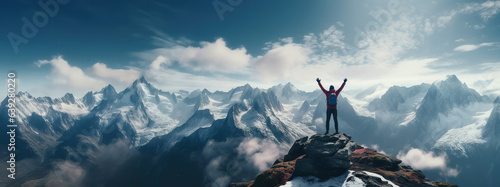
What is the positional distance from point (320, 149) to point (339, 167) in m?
3.94

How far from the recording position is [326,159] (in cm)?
3259

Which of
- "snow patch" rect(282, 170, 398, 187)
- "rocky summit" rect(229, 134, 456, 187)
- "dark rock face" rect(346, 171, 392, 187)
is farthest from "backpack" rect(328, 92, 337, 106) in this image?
"snow patch" rect(282, 170, 398, 187)

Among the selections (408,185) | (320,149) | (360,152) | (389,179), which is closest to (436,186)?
(408,185)

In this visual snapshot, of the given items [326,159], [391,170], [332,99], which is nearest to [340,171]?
[326,159]

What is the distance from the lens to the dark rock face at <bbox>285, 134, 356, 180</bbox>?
32.0m

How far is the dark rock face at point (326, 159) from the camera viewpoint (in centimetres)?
3203

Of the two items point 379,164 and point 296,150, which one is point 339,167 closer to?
point 379,164

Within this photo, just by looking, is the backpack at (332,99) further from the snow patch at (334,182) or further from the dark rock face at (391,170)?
the dark rock face at (391,170)

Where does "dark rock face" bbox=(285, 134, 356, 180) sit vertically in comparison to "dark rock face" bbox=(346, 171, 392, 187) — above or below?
above

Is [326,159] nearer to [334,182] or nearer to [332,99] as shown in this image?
[334,182]

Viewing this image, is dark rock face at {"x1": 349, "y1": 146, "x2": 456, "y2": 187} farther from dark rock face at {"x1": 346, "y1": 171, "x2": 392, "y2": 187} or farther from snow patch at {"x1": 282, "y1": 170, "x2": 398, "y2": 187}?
dark rock face at {"x1": 346, "y1": 171, "x2": 392, "y2": 187}

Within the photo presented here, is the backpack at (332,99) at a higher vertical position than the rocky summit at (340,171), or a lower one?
higher

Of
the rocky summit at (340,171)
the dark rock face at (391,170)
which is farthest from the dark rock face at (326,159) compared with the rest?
the dark rock face at (391,170)

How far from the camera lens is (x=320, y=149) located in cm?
3284
